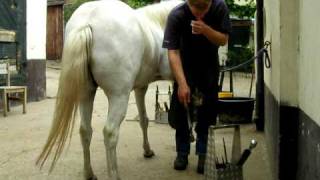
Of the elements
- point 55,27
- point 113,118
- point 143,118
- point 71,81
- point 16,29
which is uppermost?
point 55,27

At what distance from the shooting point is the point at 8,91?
10.3m

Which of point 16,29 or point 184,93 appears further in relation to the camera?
point 16,29

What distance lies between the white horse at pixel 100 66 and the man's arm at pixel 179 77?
27cm

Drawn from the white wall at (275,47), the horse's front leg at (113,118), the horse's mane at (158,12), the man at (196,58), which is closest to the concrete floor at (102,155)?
the man at (196,58)

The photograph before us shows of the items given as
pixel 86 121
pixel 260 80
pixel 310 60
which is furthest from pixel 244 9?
pixel 310 60

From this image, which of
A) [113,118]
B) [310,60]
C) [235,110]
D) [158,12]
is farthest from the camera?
[235,110]

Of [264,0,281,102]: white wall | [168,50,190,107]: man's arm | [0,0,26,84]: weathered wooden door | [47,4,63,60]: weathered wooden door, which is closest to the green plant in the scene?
[0,0,26,84]: weathered wooden door

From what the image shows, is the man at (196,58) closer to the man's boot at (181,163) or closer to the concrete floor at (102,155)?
the man's boot at (181,163)

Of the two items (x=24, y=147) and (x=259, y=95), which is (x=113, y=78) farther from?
(x=259, y=95)

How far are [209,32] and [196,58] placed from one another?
1.53 feet

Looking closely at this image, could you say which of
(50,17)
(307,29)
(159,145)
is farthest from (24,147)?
(50,17)

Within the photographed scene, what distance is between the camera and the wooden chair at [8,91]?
1019 cm

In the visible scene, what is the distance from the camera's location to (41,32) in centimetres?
1267

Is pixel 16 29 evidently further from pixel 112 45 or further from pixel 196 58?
pixel 112 45
